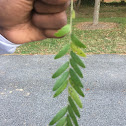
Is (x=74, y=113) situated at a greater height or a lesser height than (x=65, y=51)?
lesser

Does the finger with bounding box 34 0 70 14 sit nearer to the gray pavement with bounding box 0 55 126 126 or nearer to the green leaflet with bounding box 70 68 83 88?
the green leaflet with bounding box 70 68 83 88

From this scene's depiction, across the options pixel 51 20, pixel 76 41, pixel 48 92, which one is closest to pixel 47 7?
pixel 51 20

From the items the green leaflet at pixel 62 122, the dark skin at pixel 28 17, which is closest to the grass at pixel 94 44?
the dark skin at pixel 28 17

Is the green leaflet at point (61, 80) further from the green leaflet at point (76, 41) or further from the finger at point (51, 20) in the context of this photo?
the finger at point (51, 20)

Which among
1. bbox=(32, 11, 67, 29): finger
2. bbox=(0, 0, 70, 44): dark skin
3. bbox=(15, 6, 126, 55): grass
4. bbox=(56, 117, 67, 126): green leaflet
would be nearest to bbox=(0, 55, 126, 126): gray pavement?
bbox=(15, 6, 126, 55): grass

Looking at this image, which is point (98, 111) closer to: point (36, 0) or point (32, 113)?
point (32, 113)

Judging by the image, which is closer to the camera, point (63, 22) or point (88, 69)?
point (63, 22)

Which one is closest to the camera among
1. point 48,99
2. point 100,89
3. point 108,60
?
point 48,99

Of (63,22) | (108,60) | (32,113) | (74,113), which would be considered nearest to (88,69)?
(108,60)
